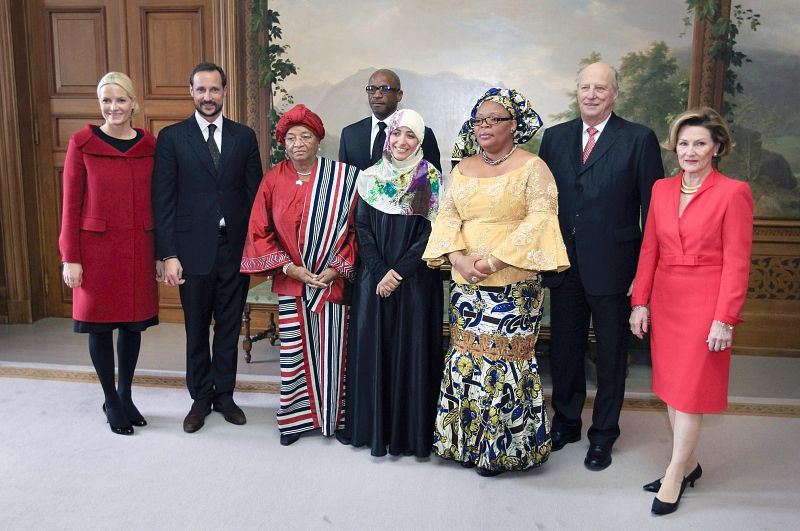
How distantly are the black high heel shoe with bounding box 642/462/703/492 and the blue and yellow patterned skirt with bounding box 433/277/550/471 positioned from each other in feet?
1.35

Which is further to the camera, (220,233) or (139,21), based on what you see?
(139,21)

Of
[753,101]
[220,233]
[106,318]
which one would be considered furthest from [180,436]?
[753,101]

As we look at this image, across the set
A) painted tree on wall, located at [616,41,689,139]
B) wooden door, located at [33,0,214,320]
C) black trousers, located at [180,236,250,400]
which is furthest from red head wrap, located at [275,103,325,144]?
painted tree on wall, located at [616,41,689,139]

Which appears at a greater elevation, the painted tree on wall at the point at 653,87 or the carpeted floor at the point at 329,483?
the painted tree on wall at the point at 653,87

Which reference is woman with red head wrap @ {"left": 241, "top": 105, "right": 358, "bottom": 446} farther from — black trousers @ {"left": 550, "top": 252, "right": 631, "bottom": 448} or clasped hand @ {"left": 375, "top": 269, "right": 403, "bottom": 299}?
black trousers @ {"left": 550, "top": 252, "right": 631, "bottom": 448}

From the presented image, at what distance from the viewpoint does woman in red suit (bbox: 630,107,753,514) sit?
2.42 m

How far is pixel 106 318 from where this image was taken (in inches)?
123

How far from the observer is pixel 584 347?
309cm

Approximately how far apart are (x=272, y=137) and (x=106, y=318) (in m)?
2.26

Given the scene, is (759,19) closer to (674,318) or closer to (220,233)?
(674,318)

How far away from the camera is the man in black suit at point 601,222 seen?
9.22 ft

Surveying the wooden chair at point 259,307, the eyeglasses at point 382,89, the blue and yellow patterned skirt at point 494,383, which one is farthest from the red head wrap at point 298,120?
the wooden chair at point 259,307

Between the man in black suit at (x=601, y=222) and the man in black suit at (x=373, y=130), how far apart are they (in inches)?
27.8

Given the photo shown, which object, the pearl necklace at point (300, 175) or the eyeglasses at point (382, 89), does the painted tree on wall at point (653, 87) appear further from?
the pearl necklace at point (300, 175)
